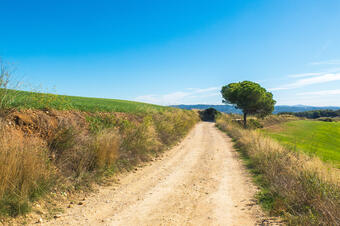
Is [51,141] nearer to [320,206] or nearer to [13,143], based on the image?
[13,143]

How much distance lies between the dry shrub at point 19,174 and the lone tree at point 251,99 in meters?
31.4

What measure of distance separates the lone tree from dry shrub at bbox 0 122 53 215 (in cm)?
3141

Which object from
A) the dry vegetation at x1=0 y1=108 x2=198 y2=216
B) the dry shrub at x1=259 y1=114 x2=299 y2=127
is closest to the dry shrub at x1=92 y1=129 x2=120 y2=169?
the dry vegetation at x1=0 y1=108 x2=198 y2=216

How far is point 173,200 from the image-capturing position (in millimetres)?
5496

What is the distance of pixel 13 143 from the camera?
4.59 metres

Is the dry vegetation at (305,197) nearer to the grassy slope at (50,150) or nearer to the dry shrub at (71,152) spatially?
the grassy slope at (50,150)

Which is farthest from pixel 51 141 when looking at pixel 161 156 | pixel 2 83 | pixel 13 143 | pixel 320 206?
pixel 320 206

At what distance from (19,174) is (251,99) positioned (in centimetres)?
3302

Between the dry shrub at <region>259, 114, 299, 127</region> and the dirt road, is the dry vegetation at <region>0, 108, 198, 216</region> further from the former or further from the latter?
the dry shrub at <region>259, 114, 299, 127</region>

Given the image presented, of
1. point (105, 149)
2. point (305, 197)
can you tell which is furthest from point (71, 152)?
point (305, 197)

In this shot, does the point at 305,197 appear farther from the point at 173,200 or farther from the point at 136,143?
the point at 136,143

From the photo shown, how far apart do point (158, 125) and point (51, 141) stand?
33.0 feet

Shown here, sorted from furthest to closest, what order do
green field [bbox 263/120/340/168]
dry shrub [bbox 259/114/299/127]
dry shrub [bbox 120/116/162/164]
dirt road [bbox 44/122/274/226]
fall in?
dry shrub [bbox 259/114/299/127] < green field [bbox 263/120/340/168] < dry shrub [bbox 120/116/162/164] < dirt road [bbox 44/122/274/226]

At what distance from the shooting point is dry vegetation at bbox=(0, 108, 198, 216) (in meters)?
4.27
